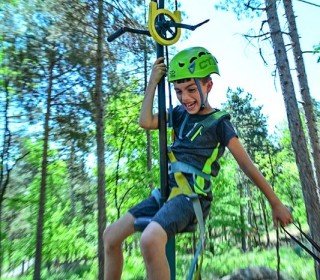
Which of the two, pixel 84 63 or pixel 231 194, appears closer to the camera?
pixel 84 63

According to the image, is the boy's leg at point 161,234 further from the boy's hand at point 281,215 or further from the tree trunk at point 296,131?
the tree trunk at point 296,131

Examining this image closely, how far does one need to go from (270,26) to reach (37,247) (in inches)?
366

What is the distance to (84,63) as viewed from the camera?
9.55 meters

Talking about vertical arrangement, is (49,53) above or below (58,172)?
above

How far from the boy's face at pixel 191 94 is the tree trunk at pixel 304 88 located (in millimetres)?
7412

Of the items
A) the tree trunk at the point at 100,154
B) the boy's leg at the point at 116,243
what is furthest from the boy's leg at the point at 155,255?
the tree trunk at the point at 100,154

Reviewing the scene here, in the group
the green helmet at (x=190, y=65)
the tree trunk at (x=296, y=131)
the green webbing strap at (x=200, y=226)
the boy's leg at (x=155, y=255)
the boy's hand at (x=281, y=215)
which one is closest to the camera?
the boy's leg at (x=155, y=255)

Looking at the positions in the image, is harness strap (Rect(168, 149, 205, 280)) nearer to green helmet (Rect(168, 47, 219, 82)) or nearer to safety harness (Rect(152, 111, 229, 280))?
safety harness (Rect(152, 111, 229, 280))

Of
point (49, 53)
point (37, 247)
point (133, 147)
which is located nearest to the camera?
point (49, 53)

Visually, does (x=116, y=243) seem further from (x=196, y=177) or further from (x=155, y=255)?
(x=196, y=177)

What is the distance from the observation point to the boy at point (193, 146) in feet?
5.99

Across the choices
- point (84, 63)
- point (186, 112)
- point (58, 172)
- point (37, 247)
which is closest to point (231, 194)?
point (58, 172)

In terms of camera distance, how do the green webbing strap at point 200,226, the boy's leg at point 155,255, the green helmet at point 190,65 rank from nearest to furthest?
the boy's leg at point 155,255 < the green webbing strap at point 200,226 < the green helmet at point 190,65

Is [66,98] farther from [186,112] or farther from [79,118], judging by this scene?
[186,112]
